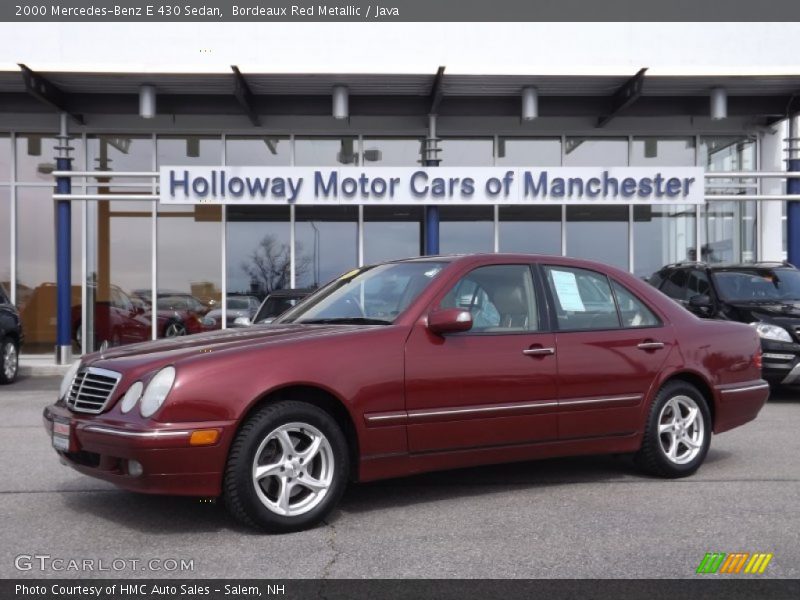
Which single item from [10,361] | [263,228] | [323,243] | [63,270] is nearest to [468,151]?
[323,243]

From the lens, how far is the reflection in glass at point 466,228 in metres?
17.4

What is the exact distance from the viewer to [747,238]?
17781 mm

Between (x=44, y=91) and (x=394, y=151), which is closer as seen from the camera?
(x=44, y=91)

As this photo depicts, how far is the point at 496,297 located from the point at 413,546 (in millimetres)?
1770

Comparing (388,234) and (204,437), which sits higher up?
(388,234)

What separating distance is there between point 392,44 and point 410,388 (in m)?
12.5

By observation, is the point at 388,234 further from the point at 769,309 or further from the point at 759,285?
the point at 769,309

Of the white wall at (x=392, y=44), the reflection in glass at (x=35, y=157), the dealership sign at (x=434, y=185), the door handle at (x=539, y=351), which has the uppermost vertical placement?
the white wall at (x=392, y=44)

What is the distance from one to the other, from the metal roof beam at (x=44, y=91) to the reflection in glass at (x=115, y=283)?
6.86ft

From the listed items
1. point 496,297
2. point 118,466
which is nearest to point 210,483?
point 118,466

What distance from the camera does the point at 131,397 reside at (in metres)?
4.46

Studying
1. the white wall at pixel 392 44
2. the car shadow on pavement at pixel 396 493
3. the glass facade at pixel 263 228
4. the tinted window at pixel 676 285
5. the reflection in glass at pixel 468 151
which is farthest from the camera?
the reflection in glass at pixel 468 151

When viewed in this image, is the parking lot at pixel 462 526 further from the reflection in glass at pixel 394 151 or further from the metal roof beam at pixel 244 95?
the reflection in glass at pixel 394 151

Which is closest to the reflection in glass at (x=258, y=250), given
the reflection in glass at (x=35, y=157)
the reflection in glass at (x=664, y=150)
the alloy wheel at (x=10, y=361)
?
the reflection in glass at (x=35, y=157)
